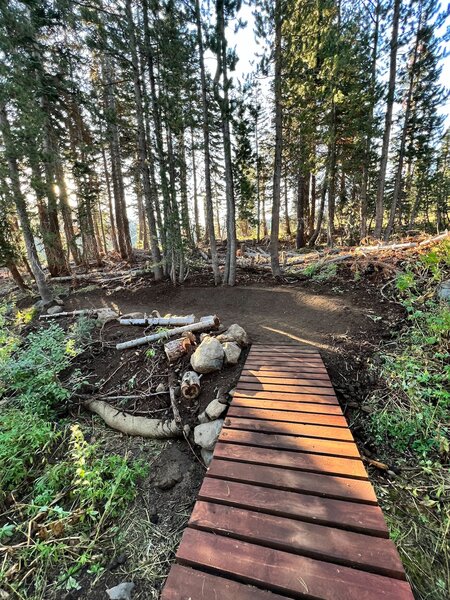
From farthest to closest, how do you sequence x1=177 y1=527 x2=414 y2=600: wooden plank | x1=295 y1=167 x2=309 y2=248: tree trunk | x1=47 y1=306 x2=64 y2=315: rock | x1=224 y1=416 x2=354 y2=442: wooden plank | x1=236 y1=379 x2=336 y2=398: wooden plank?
x1=295 y1=167 x2=309 y2=248: tree trunk → x1=47 y1=306 x2=64 y2=315: rock → x1=236 y1=379 x2=336 y2=398: wooden plank → x1=224 y1=416 x2=354 y2=442: wooden plank → x1=177 y1=527 x2=414 y2=600: wooden plank

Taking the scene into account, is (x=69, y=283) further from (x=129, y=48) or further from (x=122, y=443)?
(x=122, y=443)

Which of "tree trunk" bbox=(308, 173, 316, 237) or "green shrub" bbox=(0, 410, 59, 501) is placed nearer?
"green shrub" bbox=(0, 410, 59, 501)

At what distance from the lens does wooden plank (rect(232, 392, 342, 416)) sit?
2861 mm

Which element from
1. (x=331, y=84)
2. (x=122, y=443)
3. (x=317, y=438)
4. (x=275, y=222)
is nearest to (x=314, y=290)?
(x=275, y=222)

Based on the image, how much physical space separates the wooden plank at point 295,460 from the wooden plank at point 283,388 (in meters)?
0.96

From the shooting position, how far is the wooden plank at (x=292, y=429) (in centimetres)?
249

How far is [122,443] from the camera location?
367 centimetres

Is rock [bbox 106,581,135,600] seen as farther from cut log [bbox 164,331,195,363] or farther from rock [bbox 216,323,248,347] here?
rock [bbox 216,323,248,347]

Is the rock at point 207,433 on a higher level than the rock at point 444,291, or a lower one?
lower

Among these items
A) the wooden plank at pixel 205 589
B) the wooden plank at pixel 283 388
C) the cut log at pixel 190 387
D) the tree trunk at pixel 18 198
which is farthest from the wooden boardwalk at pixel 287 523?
the tree trunk at pixel 18 198

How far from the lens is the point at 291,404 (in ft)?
9.85

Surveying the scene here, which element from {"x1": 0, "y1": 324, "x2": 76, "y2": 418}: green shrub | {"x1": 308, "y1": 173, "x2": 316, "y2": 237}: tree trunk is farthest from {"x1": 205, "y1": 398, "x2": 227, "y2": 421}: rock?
{"x1": 308, "y1": 173, "x2": 316, "y2": 237}: tree trunk

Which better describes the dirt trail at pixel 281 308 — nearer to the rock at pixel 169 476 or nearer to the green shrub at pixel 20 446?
the rock at pixel 169 476

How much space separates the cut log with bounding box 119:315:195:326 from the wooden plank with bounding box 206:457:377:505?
333cm
